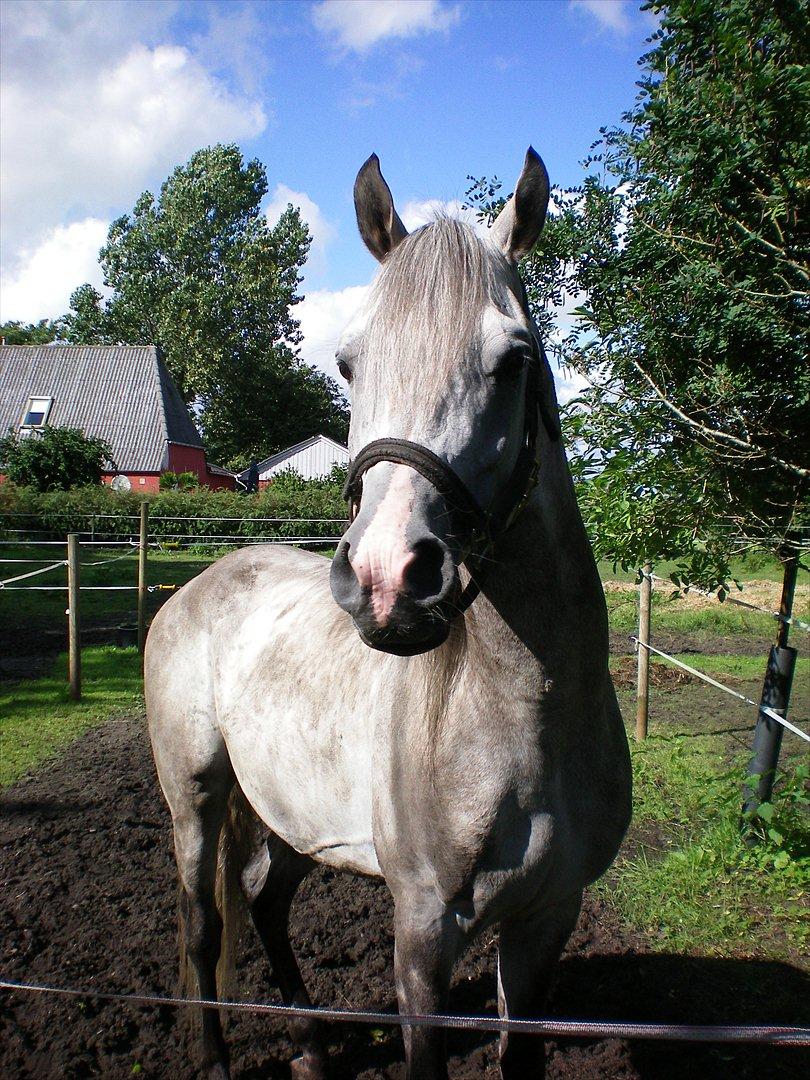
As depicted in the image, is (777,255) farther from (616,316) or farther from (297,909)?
(297,909)

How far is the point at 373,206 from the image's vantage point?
5.87 ft

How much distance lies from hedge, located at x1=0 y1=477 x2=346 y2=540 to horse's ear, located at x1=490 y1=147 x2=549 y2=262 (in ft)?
52.3

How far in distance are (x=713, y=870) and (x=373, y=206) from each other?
3.59m

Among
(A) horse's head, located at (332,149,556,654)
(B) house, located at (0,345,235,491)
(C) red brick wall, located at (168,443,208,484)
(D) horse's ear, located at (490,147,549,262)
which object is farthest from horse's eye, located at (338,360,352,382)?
(C) red brick wall, located at (168,443,208,484)

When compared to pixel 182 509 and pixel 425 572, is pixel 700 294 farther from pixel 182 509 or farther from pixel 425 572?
pixel 182 509

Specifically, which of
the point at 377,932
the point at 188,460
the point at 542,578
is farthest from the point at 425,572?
the point at 188,460

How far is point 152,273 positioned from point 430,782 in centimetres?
4251

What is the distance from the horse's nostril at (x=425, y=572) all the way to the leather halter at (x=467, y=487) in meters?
0.09

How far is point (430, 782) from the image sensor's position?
1.75m

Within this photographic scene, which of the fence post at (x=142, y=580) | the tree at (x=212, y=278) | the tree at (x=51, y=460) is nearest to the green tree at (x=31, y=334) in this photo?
the tree at (x=212, y=278)

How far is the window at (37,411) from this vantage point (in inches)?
1186

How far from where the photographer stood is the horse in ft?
4.40

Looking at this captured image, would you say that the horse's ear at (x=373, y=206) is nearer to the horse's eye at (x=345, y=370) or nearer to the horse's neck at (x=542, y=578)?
the horse's eye at (x=345, y=370)

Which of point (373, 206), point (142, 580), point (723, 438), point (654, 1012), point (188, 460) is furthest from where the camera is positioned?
point (188, 460)
